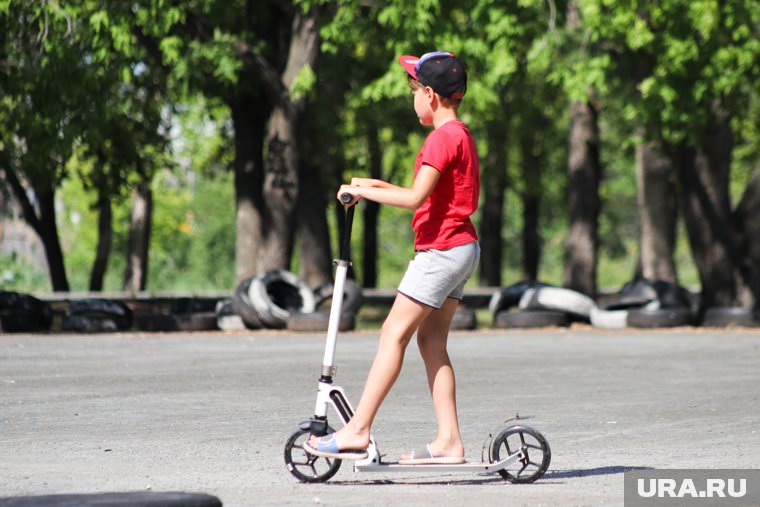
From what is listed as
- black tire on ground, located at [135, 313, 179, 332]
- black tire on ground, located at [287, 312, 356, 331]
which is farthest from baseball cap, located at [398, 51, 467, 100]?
black tire on ground, located at [135, 313, 179, 332]

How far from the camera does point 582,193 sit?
2658 centimetres

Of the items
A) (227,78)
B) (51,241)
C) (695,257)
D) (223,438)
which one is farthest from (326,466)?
(51,241)

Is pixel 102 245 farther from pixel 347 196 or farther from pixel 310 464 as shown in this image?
pixel 347 196

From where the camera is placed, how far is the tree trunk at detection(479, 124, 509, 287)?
3541 centimetres

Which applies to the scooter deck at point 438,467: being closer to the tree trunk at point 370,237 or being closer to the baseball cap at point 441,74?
the baseball cap at point 441,74

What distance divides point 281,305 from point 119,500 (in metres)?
15.3

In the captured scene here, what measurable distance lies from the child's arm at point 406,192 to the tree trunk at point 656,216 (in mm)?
22746

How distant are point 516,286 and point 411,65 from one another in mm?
16762

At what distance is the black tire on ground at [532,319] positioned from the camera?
20.3 m

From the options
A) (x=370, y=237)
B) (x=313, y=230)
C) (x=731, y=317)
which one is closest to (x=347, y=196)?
(x=731, y=317)

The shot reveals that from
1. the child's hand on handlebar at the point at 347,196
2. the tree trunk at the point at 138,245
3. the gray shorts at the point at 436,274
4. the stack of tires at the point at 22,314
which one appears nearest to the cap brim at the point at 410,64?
the child's hand on handlebar at the point at 347,196

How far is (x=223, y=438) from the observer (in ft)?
25.2

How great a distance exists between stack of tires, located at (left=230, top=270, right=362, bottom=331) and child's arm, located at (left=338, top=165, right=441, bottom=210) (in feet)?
42.4

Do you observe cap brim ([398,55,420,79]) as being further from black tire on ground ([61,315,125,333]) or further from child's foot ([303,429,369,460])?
black tire on ground ([61,315,125,333])
